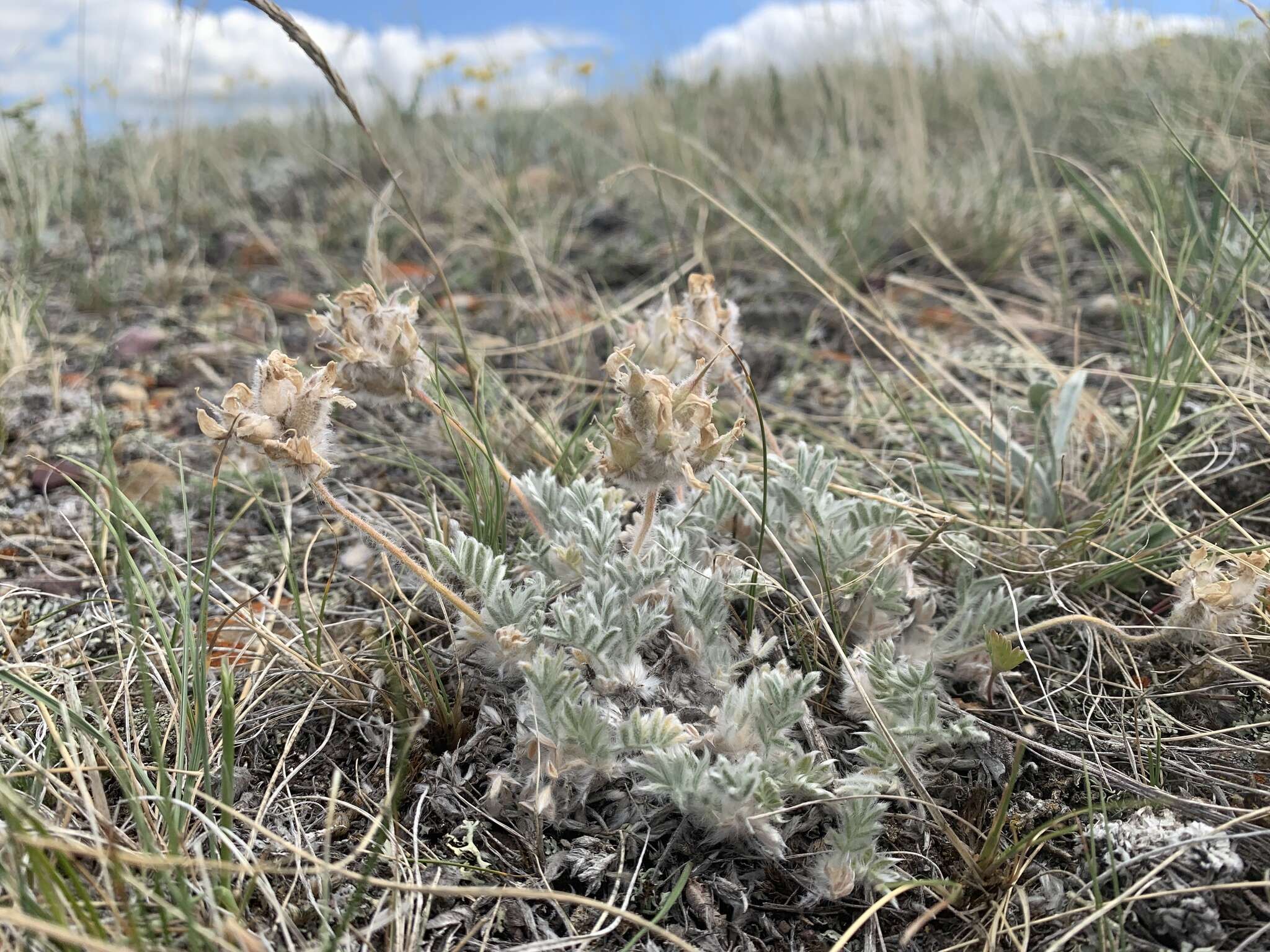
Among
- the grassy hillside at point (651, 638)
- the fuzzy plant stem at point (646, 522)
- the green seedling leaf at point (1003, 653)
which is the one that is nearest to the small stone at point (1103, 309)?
the grassy hillside at point (651, 638)

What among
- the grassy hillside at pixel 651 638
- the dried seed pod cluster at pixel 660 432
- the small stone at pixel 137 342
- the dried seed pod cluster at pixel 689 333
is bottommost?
the grassy hillside at pixel 651 638

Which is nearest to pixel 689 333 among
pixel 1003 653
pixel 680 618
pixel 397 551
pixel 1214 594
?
pixel 680 618

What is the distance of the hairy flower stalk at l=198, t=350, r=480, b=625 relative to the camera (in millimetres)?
1324

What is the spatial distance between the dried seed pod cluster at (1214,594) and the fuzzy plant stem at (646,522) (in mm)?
942

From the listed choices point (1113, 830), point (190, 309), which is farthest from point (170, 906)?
point (190, 309)

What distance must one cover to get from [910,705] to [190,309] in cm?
342

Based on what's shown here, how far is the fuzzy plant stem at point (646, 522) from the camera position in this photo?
1497 mm

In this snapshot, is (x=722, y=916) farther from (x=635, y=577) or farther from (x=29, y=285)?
(x=29, y=285)

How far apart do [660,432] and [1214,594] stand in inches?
41.9

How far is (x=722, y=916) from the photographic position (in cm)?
137

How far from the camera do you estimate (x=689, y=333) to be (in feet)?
6.06

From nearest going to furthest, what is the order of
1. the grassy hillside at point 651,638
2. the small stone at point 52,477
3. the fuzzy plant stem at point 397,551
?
the grassy hillside at point 651,638 < the fuzzy plant stem at point 397,551 < the small stone at point 52,477

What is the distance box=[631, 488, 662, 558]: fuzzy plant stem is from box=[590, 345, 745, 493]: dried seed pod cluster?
3.0 inches

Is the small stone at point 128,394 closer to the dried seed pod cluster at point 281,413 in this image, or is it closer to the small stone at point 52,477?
the small stone at point 52,477
